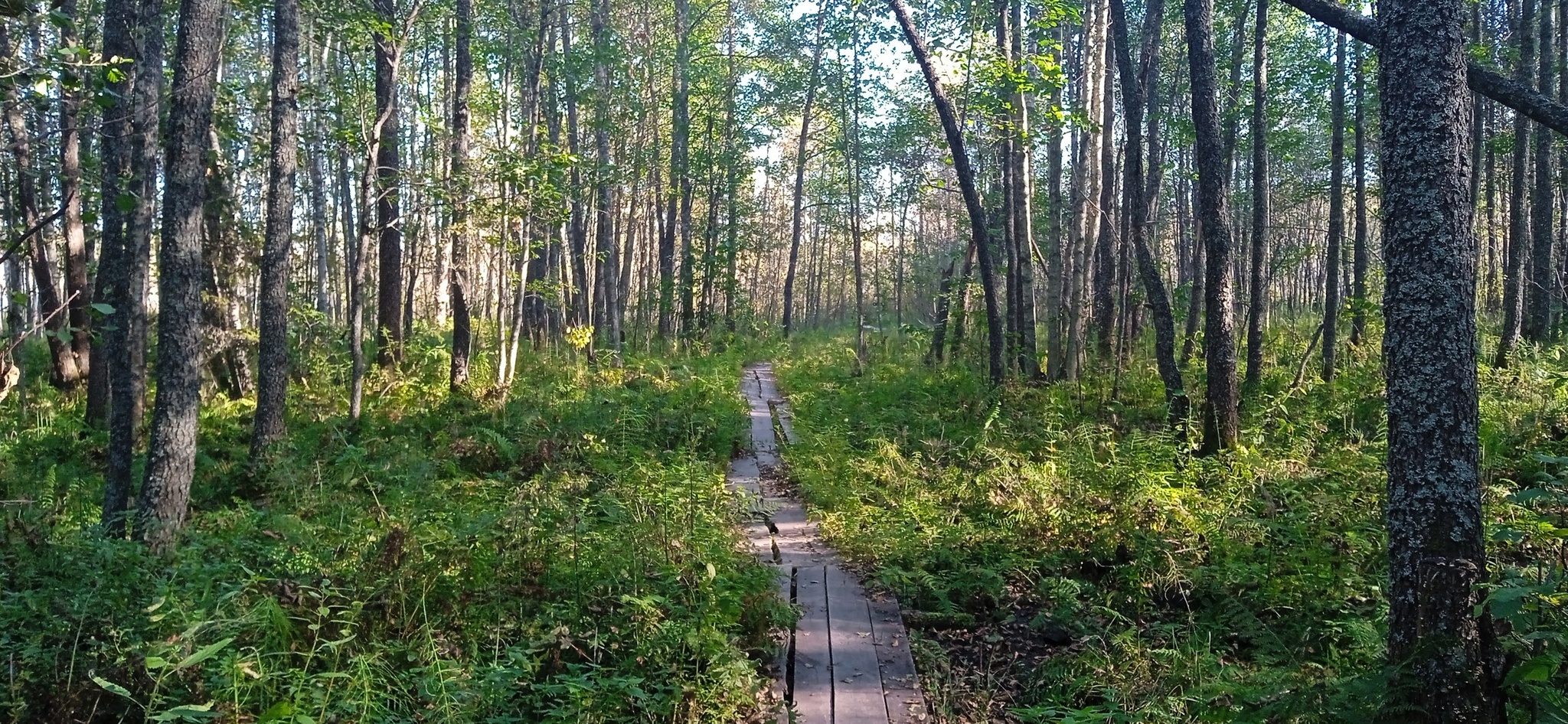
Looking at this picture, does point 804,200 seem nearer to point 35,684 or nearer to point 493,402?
point 493,402

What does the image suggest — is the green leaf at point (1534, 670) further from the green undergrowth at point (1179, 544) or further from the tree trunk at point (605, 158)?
the tree trunk at point (605, 158)

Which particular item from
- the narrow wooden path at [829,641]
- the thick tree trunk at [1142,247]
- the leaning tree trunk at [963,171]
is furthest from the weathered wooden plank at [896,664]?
the leaning tree trunk at [963,171]

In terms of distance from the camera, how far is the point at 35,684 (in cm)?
387

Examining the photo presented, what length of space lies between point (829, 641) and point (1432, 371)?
3644mm

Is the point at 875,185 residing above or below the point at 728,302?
above

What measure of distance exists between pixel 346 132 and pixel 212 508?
17.5 ft

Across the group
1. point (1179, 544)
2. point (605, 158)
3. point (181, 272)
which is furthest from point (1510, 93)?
point (605, 158)

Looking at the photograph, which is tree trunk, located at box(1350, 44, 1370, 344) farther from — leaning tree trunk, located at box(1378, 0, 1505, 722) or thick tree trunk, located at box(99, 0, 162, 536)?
thick tree trunk, located at box(99, 0, 162, 536)

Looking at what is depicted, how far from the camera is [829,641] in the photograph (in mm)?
5594

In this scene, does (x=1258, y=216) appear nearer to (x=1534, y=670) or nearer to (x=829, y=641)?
(x=829, y=641)

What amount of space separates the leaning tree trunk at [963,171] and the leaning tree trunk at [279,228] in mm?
8185

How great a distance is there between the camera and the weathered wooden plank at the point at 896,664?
4.71m

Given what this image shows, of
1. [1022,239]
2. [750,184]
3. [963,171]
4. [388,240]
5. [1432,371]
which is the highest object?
[750,184]

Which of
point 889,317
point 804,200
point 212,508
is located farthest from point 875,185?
point 212,508
